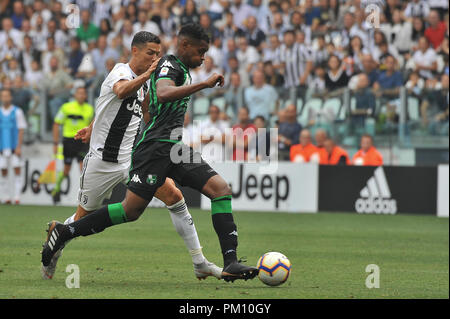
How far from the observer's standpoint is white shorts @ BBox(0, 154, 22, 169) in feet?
62.3

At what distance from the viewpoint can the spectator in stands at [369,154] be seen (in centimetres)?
1750

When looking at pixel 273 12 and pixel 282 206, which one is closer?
pixel 282 206

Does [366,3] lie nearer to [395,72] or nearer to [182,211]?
[395,72]

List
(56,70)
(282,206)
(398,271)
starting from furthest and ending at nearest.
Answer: (56,70)
(282,206)
(398,271)

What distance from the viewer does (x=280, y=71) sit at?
1931 cm

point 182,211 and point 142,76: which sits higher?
point 142,76

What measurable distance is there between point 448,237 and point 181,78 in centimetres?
684

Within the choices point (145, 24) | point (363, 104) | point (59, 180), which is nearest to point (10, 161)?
point (59, 180)

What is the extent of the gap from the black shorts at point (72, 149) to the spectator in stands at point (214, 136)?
93.0 inches

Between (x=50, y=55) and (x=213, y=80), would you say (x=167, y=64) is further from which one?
(x=50, y=55)

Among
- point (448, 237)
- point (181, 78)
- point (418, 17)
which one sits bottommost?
point (448, 237)

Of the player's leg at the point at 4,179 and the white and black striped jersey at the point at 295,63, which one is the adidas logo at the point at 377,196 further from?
the player's leg at the point at 4,179

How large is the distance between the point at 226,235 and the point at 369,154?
10226 mm

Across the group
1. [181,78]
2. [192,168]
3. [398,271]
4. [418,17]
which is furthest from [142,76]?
[418,17]
